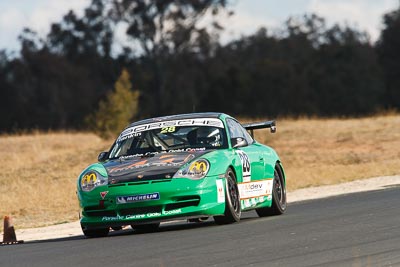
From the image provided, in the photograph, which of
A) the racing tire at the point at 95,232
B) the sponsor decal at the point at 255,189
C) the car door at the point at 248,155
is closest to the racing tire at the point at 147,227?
the racing tire at the point at 95,232

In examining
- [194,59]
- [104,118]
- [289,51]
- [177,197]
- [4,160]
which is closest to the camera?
[177,197]

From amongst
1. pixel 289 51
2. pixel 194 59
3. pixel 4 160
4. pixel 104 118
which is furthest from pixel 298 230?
pixel 289 51

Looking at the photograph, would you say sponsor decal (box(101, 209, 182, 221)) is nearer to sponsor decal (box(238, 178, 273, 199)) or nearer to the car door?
sponsor decal (box(238, 178, 273, 199))

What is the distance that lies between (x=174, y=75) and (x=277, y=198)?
194 feet

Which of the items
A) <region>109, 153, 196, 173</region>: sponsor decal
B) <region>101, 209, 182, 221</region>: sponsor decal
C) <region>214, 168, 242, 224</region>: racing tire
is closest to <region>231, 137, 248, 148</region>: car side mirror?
<region>214, 168, 242, 224</region>: racing tire

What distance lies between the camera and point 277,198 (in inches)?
592

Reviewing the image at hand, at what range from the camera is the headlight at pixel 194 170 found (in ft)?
41.7

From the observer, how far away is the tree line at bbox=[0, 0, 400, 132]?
70706 mm

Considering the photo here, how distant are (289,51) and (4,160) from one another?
2167 inches

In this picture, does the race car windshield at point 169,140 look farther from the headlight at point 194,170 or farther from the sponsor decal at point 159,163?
the headlight at point 194,170

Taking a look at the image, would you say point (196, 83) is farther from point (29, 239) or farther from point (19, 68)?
point (29, 239)

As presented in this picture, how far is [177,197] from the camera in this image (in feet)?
41.3

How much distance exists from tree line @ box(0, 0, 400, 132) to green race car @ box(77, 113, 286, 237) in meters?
54.9

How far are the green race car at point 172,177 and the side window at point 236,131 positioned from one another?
0.14ft
